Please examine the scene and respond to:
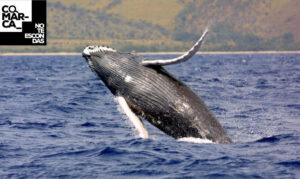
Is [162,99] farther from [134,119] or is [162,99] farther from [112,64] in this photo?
[112,64]

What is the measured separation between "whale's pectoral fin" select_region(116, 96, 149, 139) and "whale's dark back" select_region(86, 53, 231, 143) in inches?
5.4

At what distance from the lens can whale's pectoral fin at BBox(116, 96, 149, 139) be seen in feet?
26.5

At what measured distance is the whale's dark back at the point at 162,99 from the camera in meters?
8.33

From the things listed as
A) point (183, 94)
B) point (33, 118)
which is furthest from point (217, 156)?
point (33, 118)

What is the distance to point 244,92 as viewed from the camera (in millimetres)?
20625

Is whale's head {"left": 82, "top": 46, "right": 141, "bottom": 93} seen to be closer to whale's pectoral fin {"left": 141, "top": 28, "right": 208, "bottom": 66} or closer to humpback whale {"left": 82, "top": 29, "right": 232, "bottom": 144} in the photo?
humpback whale {"left": 82, "top": 29, "right": 232, "bottom": 144}

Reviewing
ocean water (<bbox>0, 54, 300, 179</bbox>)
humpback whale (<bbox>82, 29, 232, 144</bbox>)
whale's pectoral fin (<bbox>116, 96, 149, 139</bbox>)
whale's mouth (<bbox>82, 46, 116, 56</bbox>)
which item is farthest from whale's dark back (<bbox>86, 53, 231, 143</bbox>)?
ocean water (<bbox>0, 54, 300, 179</bbox>)

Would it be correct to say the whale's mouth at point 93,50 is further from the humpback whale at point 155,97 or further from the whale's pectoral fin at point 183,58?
the whale's pectoral fin at point 183,58

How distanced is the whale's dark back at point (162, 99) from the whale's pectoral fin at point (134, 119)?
14cm

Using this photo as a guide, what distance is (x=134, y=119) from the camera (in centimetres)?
816

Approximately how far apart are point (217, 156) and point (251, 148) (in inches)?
39.3

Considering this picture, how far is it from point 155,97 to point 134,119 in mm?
530

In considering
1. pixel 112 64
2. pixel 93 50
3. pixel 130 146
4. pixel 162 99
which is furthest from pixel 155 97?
pixel 130 146

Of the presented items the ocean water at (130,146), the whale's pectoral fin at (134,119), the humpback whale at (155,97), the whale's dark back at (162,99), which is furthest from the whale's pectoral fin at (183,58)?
the ocean water at (130,146)
